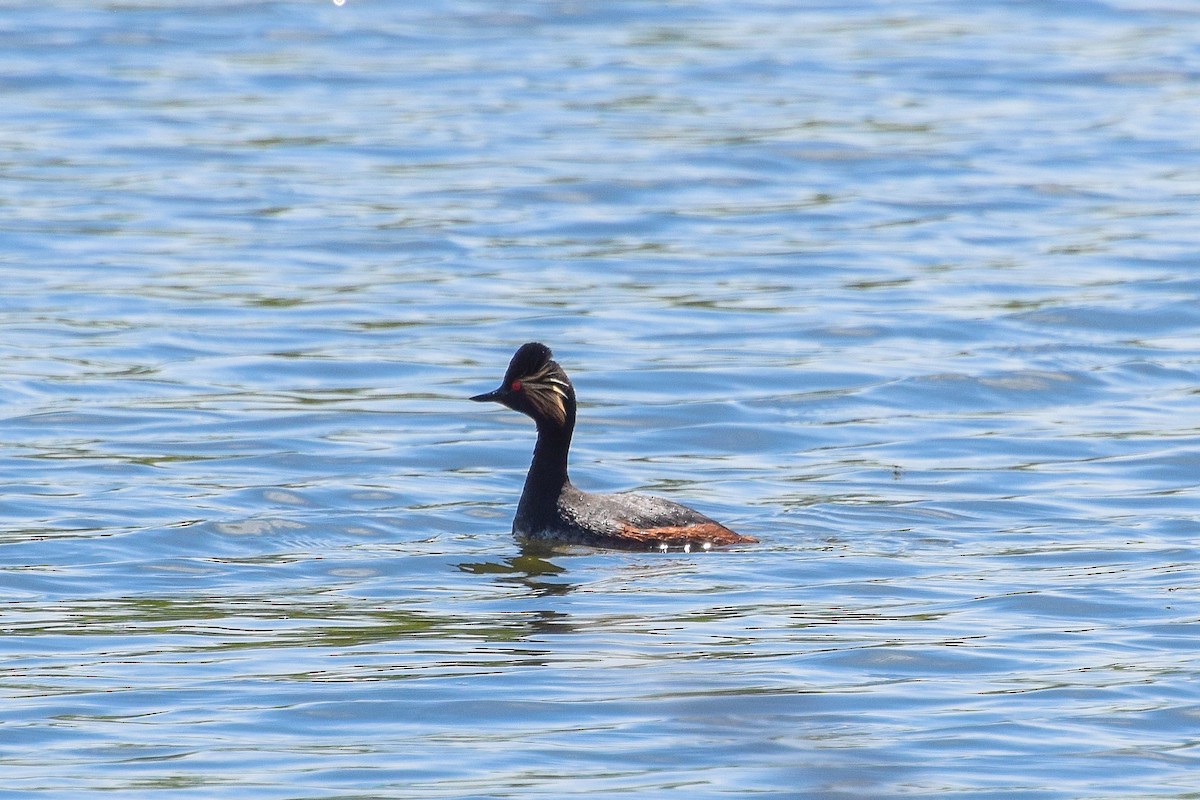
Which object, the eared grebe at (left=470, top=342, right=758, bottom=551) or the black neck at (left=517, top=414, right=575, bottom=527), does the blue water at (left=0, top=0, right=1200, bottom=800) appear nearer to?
the eared grebe at (left=470, top=342, right=758, bottom=551)

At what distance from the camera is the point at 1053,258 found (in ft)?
71.3

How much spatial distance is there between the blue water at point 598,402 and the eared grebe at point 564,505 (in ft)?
0.86

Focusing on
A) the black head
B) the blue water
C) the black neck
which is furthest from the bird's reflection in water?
the black head

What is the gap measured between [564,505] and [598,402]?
403 centimetres

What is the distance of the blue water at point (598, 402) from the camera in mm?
9016

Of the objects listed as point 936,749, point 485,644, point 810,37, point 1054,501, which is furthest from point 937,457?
point 810,37

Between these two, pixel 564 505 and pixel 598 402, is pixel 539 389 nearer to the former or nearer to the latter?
pixel 564 505

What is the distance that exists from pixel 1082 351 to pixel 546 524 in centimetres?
726

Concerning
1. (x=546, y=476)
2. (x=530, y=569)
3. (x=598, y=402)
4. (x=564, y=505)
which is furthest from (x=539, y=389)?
(x=598, y=402)

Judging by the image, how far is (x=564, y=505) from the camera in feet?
41.9

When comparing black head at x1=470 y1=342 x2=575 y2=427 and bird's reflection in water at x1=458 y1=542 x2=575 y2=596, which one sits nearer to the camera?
bird's reflection in water at x1=458 y1=542 x2=575 y2=596

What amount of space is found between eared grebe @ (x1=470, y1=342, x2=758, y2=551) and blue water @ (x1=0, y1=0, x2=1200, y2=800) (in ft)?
0.86

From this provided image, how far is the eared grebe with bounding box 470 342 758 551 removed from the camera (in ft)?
40.9

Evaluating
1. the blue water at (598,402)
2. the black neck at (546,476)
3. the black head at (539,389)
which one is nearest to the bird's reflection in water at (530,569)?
the blue water at (598,402)
